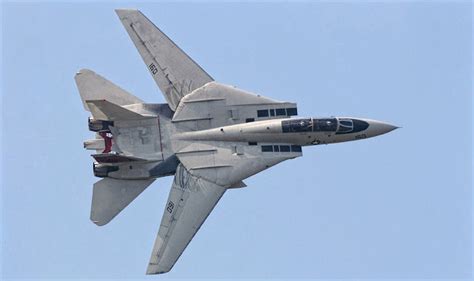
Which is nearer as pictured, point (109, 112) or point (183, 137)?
point (109, 112)

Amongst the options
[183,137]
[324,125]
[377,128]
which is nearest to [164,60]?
[183,137]

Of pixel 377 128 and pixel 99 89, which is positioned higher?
pixel 99 89

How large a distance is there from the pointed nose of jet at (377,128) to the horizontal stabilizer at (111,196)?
11438mm

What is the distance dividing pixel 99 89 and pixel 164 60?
12.4 feet

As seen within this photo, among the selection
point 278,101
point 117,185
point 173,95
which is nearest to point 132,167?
point 117,185

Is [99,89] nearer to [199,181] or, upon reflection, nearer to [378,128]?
[199,181]


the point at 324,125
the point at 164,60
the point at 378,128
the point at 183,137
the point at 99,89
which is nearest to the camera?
the point at 324,125

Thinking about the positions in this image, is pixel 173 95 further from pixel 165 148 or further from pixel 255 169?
pixel 255 169

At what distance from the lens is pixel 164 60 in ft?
160

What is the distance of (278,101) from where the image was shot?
4759cm

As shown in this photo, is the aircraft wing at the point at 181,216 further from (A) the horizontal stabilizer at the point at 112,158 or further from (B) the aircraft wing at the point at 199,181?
(A) the horizontal stabilizer at the point at 112,158

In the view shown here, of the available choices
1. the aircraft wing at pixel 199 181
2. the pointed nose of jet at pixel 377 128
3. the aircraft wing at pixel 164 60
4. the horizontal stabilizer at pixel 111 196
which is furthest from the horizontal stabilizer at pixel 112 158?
the pointed nose of jet at pixel 377 128

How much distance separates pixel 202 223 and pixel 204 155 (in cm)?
345

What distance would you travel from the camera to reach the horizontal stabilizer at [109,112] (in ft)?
154
